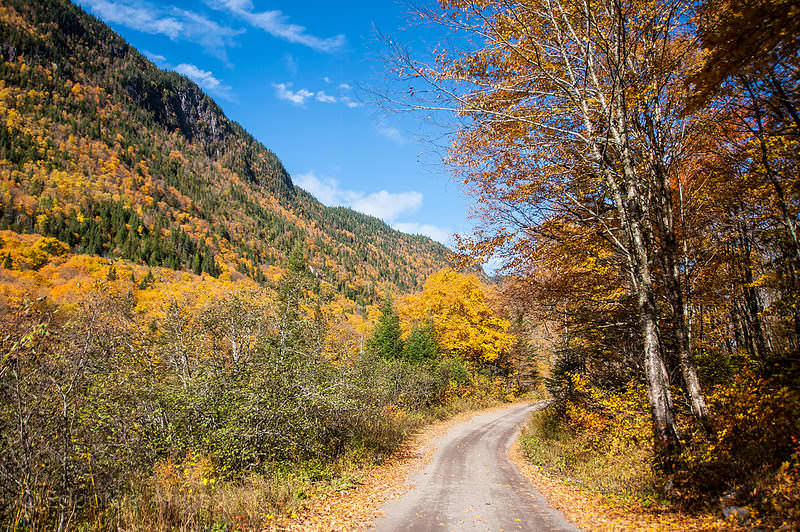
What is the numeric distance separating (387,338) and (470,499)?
19270 mm

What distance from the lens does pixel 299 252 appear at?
32.5 metres

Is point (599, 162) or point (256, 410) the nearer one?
point (599, 162)

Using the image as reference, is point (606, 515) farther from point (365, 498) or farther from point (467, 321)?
point (467, 321)

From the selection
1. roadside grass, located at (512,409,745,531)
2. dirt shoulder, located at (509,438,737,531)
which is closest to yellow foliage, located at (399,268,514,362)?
roadside grass, located at (512,409,745,531)

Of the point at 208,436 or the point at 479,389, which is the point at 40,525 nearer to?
the point at 208,436

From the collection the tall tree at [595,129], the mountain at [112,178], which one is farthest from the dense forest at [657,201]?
the mountain at [112,178]

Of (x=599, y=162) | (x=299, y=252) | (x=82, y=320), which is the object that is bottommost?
(x=82, y=320)

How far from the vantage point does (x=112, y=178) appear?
119 metres

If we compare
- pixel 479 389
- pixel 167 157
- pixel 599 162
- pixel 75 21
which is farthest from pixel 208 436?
pixel 75 21

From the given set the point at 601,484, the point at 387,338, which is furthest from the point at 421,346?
the point at 601,484

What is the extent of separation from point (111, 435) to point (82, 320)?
6.51ft

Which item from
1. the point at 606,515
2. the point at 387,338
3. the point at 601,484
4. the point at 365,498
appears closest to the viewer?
the point at 606,515

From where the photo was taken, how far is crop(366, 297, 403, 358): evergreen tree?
25656 mm

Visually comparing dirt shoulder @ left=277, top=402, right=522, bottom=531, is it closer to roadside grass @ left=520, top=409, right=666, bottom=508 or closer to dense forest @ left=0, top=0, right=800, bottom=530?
dense forest @ left=0, top=0, right=800, bottom=530
